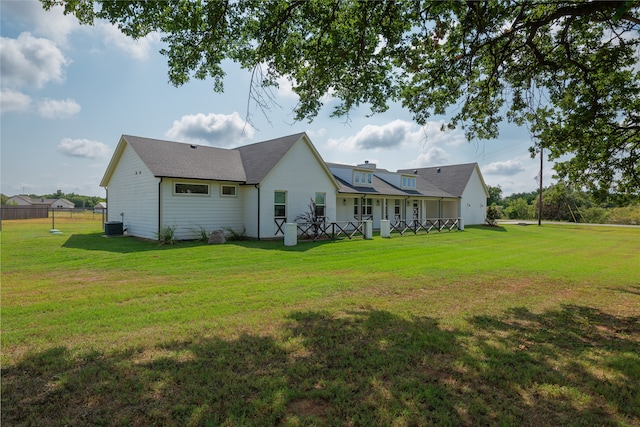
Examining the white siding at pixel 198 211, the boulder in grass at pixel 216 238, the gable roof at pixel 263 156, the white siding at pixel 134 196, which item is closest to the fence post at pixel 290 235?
the boulder in grass at pixel 216 238

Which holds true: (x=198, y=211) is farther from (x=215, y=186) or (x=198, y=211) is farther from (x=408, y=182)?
(x=408, y=182)

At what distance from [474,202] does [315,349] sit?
111 ft

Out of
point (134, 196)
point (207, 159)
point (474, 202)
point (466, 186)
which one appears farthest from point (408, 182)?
point (134, 196)

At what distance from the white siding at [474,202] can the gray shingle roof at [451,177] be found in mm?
542

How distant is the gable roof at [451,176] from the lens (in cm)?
3312

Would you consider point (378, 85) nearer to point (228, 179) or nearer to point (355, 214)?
point (228, 179)

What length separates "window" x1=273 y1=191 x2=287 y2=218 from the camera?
18.3 m

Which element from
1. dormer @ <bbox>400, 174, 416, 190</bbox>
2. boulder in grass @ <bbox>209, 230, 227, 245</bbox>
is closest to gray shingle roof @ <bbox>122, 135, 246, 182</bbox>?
Result: boulder in grass @ <bbox>209, 230, 227, 245</bbox>

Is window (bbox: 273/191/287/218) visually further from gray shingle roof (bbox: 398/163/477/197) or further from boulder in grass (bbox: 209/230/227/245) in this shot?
gray shingle roof (bbox: 398/163/477/197)

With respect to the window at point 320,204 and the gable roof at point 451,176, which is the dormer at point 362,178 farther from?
the gable roof at point 451,176

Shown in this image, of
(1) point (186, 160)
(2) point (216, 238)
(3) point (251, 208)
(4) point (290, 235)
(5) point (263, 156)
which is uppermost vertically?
(5) point (263, 156)

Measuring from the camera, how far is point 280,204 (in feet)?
60.9

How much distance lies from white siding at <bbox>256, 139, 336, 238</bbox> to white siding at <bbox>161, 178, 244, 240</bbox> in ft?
5.45

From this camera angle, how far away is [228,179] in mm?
17609
